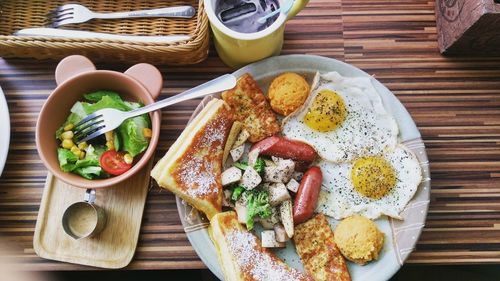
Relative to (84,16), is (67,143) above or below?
below

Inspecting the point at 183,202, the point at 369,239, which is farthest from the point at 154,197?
the point at 369,239

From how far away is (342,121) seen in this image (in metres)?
1.91

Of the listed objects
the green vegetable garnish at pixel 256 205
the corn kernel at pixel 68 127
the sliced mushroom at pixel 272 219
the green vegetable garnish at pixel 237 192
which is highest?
the corn kernel at pixel 68 127

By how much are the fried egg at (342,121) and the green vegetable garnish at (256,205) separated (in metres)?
0.26

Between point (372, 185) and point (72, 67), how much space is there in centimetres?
117

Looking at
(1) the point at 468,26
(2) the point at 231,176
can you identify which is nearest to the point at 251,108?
(2) the point at 231,176

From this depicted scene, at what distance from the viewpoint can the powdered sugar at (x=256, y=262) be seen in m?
1.76

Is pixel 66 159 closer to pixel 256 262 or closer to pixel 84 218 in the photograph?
pixel 84 218

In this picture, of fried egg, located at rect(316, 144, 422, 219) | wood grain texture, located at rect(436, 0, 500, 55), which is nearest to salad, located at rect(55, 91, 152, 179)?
fried egg, located at rect(316, 144, 422, 219)

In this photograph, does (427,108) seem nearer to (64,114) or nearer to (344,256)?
(344,256)

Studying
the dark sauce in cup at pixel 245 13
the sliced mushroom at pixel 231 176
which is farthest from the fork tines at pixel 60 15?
the sliced mushroom at pixel 231 176

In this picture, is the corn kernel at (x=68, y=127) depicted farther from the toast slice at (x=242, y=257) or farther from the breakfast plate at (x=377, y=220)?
the toast slice at (x=242, y=257)

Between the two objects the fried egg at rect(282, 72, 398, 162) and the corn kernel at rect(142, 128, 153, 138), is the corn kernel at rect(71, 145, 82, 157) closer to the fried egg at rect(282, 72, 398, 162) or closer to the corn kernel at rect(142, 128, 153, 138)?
the corn kernel at rect(142, 128, 153, 138)

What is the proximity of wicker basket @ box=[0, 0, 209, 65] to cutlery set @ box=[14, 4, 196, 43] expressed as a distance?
3 centimetres
